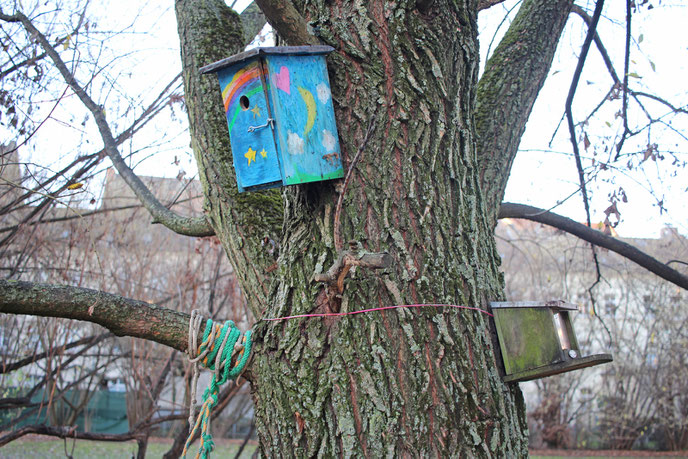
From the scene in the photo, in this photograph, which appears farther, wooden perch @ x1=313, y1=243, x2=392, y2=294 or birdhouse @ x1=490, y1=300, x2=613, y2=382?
birdhouse @ x1=490, y1=300, x2=613, y2=382

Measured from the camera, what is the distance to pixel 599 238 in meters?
3.00

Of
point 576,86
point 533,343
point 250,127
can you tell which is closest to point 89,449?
point 250,127

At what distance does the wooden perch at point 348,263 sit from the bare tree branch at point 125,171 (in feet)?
3.55

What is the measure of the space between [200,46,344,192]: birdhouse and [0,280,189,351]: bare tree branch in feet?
1.81

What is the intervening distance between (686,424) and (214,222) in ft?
36.8

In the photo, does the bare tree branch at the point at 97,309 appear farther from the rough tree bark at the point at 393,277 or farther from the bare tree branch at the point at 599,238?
the bare tree branch at the point at 599,238

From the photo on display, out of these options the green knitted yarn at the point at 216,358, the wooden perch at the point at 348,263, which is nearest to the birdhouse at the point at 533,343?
the wooden perch at the point at 348,263

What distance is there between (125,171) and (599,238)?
8.32ft

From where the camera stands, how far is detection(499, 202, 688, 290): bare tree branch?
2949 millimetres

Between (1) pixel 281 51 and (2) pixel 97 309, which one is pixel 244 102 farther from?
(2) pixel 97 309

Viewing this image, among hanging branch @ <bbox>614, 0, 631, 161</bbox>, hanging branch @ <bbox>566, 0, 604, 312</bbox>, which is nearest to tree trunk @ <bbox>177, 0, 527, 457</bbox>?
hanging branch @ <bbox>566, 0, 604, 312</bbox>

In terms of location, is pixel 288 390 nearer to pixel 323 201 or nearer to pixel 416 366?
pixel 416 366

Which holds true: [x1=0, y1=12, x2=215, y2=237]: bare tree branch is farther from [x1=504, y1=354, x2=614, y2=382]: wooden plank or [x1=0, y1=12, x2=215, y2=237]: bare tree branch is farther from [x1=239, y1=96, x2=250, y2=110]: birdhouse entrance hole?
[x1=504, y1=354, x2=614, y2=382]: wooden plank

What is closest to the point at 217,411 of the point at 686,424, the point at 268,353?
the point at 268,353
